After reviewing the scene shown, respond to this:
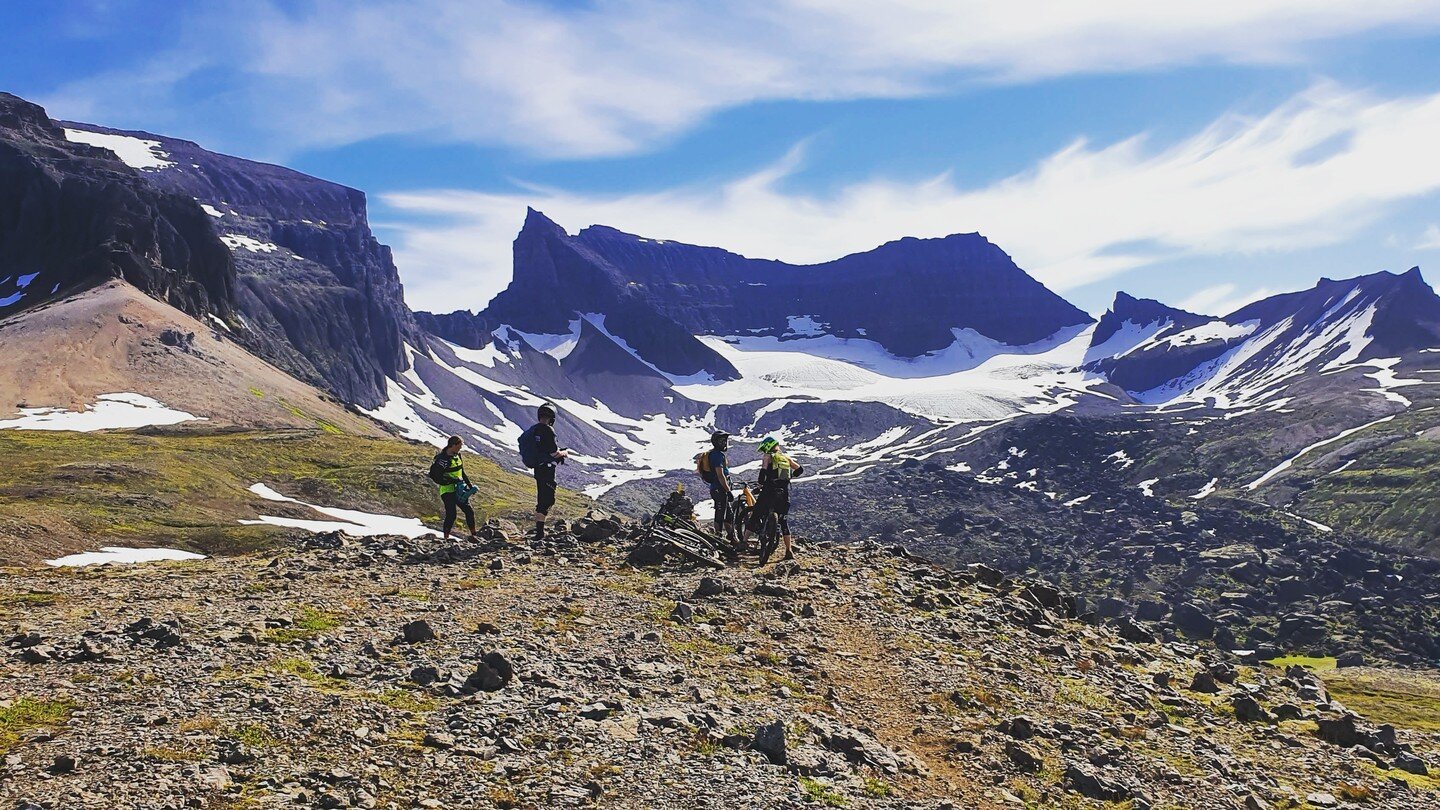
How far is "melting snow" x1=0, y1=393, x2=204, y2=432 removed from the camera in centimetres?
12369

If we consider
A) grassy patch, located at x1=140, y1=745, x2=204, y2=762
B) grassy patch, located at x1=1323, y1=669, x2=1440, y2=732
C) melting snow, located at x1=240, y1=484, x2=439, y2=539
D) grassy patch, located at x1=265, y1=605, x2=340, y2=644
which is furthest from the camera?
melting snow, located at x1=240, y1=484, x2=439, y2=539

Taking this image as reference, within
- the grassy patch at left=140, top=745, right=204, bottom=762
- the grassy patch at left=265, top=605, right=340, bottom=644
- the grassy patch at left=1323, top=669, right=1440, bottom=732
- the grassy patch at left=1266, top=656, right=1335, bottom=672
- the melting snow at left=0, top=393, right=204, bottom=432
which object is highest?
the grassy patch at left=140, top=745, right=204, bottom=762

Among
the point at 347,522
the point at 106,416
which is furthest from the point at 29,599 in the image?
the point at 106,416

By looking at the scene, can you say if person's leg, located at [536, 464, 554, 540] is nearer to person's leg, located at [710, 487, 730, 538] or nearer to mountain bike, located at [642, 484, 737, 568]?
mountain bike, located at [642, 484, 737, 568]

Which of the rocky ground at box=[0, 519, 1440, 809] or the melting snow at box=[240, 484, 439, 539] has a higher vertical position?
the rocky ground at box=[0, 519, 1440, 809]

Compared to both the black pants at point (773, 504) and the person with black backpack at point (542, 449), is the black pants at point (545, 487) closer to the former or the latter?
the person with black backpack at point (542, 449)

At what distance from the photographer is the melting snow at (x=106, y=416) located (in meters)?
A: 124

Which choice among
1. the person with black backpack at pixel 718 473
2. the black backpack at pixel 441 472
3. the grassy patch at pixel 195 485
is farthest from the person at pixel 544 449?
the grassy patch at pixel 195 485

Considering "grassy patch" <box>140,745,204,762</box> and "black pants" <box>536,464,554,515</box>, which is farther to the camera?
"black pants" <box>536,464,554,515</box>

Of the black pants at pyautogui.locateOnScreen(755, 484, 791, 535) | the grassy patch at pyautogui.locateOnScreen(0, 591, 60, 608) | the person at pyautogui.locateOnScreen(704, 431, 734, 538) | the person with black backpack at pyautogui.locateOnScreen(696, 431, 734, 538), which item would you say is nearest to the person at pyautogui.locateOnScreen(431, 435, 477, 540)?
the person with black backpack at pyautogui.locateOnScreen(696, 431, 734, 538)

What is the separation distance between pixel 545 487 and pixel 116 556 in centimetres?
3550

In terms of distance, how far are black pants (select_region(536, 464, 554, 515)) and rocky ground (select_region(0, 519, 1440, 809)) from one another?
92.1 inches

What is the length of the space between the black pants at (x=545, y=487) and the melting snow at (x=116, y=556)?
26.0m

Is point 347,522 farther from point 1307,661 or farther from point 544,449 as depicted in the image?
point 1307,661
